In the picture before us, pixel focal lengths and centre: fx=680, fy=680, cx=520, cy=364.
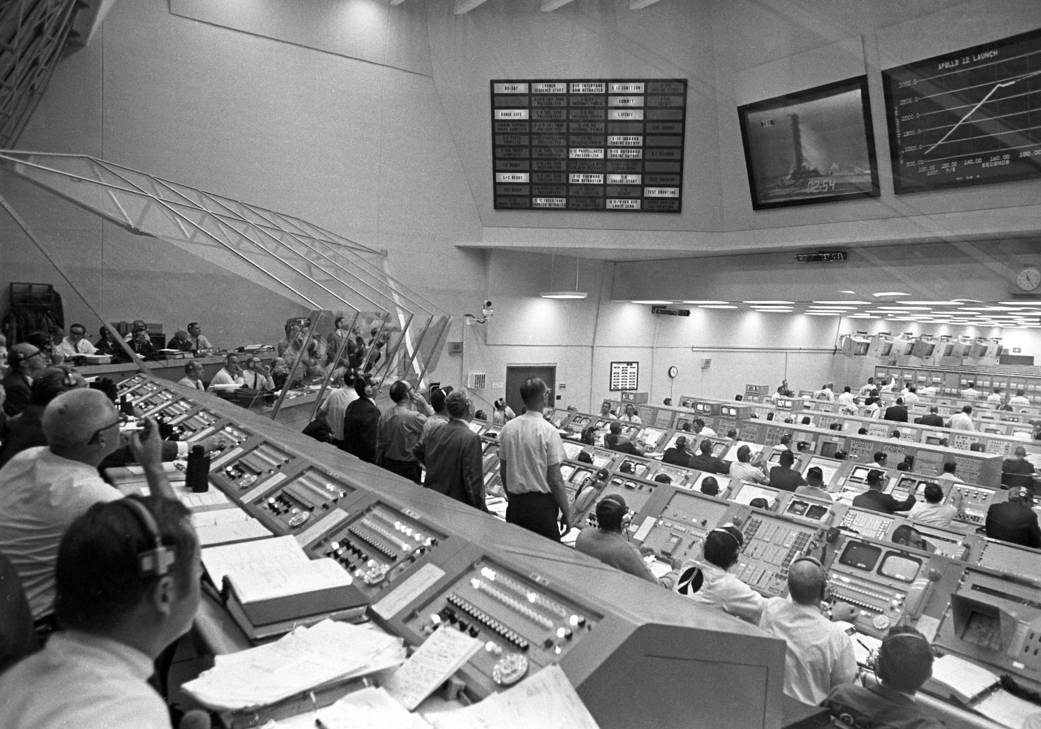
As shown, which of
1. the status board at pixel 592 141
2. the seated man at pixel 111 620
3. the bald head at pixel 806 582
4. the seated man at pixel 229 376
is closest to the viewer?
the seated man at pixel 111 620

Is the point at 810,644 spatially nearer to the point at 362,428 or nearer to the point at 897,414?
the point at 362,428

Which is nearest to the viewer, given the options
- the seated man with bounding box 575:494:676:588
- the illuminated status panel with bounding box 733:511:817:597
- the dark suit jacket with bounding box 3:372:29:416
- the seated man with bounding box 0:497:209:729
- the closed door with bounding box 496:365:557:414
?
the seated man with bounding box 0:497:209:729

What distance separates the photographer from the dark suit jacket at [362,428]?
4.91 meters

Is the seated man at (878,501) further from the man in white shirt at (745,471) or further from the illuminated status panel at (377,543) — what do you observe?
the illuminated status panel at (377,543)

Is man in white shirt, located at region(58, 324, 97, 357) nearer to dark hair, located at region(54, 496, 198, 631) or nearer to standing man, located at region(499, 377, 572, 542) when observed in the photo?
standing man, located at region(499, 377, 572, 542)

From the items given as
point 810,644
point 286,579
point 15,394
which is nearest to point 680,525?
point 810,644

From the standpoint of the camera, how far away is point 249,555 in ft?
6.68

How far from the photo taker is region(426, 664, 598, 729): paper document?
1.27 metres

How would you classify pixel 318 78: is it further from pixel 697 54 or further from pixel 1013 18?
pixel 1013 18

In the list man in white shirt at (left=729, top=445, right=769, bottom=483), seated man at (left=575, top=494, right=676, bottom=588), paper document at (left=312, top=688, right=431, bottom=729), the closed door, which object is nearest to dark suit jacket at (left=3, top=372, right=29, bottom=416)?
seated man at (left=575, top=494, right=676, bottom=588)

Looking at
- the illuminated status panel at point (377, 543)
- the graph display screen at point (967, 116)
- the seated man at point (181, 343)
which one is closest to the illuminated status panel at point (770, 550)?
the illuminated status panel at point (377, 543)

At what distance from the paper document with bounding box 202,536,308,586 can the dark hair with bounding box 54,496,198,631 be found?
0.99 m

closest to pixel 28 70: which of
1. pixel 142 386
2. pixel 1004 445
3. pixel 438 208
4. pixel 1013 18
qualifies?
pixel 142 386

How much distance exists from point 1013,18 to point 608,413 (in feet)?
22.1
